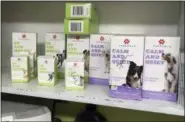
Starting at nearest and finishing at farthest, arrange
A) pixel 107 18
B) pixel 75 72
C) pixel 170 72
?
pixel 170 72 < pixel 75 72 < pixel 107 18

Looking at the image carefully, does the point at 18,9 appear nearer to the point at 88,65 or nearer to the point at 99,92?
the point at 88,65

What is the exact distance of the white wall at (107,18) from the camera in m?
1.05

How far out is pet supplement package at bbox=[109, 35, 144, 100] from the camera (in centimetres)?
74

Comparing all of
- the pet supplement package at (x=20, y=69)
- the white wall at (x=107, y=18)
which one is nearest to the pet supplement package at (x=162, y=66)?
the white wall at (x=107, y=18)

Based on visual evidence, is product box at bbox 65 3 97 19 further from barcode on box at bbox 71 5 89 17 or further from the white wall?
the white wall

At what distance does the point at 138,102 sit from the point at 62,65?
1.33 feet

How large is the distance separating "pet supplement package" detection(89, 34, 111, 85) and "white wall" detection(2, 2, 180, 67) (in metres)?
0.23

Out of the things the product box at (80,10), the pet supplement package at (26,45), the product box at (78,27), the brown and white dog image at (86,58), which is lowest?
the brown and white dog image at (86,58)

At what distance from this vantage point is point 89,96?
2.66 feet

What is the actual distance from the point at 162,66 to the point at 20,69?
573 mm

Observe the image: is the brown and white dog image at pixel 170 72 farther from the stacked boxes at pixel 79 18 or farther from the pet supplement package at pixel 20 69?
the pet supplement package at pixel 20 69

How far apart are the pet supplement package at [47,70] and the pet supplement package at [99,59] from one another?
16cm

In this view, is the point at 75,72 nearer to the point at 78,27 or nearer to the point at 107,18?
the point at 78,27

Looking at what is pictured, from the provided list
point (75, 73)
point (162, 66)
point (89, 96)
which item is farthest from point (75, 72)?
point (162, 66)
